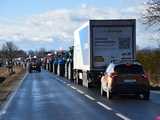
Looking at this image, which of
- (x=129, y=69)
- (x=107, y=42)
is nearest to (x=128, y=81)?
(x=129, y=69)

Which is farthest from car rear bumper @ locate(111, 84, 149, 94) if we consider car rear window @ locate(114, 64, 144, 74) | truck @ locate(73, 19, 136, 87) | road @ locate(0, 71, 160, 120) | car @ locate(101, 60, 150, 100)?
truck @ locate(73, 19, 136, 87)

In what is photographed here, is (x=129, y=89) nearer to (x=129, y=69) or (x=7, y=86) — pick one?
(x=129, y=69)

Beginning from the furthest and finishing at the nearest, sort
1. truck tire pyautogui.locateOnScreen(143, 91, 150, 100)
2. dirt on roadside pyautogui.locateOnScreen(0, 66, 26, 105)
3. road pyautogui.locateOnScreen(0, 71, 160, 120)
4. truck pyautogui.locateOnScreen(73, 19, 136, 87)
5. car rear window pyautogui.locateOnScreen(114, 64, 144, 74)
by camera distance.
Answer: truck pyautogui.locateOnScreen(73, 19, 136, 87), dirt on roadside pyautogui.locateOnScreen(0, 66, 26, 105), car rear window pyautogui.locateOnScreen(114, 64, 144, 74), truck tire pyautogui.locateOnScreen(143, 91, 150, 100), road pyautogui.locateOnScreen(0, 71, 160, 120)

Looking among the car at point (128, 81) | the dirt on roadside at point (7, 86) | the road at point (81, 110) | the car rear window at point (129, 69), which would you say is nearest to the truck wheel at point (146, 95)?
the car at point (128, 81)

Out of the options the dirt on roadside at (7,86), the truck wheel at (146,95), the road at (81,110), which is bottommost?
the dirt on roadside at (7,86)

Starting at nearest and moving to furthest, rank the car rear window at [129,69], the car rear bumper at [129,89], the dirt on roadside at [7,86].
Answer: the car rear bumper at [129,89] < the car rear window at [129,69] < the dirt on roadside at [7,86]

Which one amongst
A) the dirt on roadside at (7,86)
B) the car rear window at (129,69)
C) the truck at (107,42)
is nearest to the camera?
the car rear window at (129,69)

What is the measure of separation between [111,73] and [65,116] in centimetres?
773

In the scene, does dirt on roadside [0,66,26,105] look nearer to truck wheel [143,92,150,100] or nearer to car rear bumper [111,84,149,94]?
car rear bumper [111,84,149,94]

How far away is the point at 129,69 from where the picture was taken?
25094mm

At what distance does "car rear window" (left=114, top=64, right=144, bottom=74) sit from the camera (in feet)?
82.1

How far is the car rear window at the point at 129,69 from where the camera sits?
25.0 meters

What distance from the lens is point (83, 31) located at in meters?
36.6

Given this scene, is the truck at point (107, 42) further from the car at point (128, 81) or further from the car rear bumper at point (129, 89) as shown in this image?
the car rear bumper at point (129, 89)
